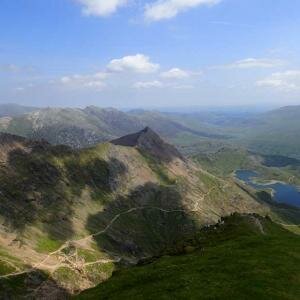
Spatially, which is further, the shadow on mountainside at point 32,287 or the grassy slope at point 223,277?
the shadow on mountainside at point 32,287

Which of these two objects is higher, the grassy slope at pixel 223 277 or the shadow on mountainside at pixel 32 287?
the grassy slope at pixel 223 277

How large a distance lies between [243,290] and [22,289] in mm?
137358

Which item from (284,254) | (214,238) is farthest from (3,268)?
(284,254)

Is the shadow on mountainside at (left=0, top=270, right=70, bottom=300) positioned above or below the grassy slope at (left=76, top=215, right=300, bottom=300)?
below

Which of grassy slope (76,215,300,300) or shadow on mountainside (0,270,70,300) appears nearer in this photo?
grassy slope (76,215,300,300)

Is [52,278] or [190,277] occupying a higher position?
[190,277]

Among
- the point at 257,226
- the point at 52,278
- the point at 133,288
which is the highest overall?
the point at 133,288

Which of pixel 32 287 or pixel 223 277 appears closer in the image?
pixel 223 277

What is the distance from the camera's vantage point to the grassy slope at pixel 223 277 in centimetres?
6406

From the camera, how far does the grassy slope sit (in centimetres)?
6406

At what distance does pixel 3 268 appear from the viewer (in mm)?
185375

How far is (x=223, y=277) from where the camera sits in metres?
70.9

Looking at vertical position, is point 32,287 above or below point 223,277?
below

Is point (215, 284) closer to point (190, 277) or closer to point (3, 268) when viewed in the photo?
point (190, 277)
